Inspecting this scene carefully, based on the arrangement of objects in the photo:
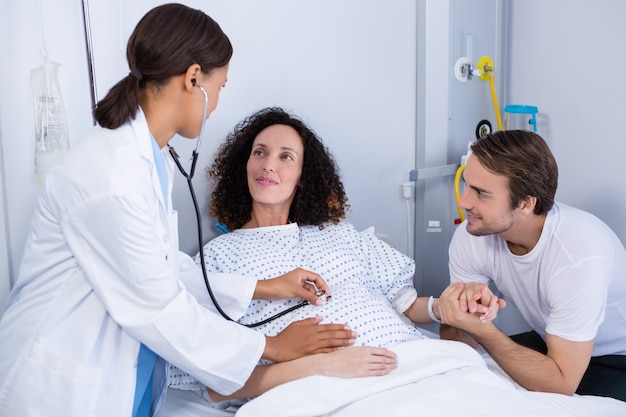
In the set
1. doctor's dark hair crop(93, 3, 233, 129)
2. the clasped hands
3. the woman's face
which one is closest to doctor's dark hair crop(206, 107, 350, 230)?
the woman's face

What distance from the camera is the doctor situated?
3.46ft

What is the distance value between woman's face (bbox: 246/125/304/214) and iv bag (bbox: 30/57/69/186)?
21.5 inches

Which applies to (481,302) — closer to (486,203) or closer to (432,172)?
(486,203)

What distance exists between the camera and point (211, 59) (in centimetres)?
118

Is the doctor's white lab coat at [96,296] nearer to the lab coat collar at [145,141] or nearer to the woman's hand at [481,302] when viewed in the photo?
the lab coat collar at [145,141]

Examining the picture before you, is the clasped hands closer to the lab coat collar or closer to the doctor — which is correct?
the doctor

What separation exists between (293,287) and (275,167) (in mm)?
437

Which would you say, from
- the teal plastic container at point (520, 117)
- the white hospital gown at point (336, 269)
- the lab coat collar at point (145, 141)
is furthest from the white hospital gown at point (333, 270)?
the teal plastic container at point (520, 117)

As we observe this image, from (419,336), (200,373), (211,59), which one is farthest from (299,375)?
(211,59)

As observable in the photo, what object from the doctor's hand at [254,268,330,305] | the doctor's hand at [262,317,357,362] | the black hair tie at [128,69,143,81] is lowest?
the doctor's hand at [262,317,357,362]

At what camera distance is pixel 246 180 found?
1.96m

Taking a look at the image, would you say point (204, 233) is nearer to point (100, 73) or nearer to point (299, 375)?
point (100, 73)

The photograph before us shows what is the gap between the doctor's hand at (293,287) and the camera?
1.54 metres

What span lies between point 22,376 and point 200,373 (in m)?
0.32
